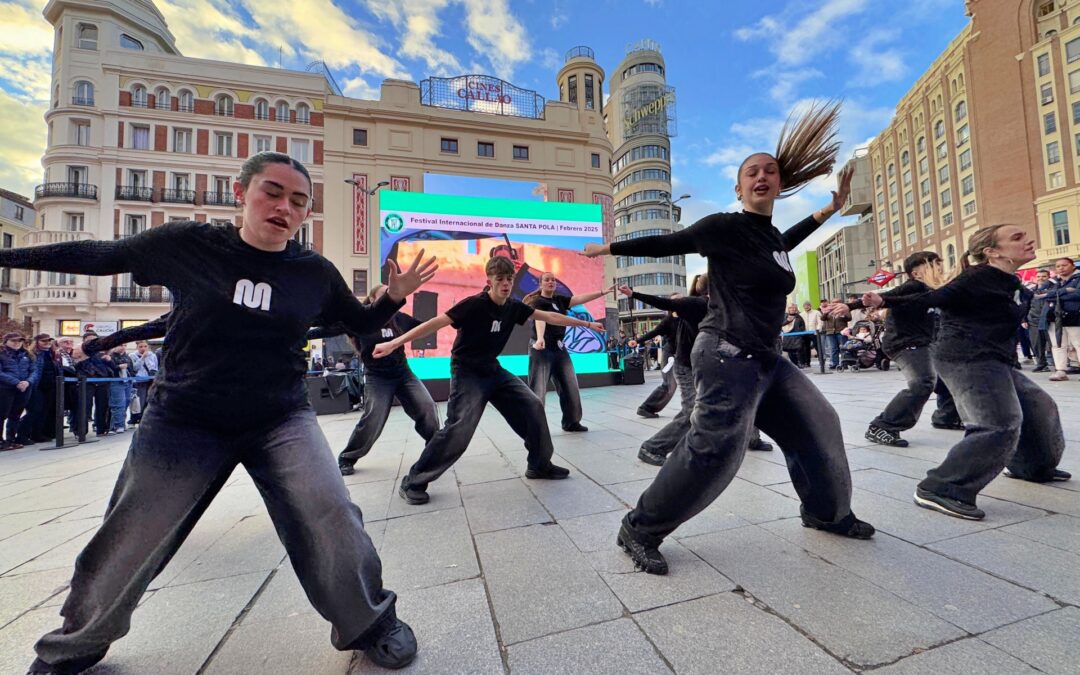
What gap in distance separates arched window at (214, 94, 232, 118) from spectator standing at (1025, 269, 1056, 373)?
1492 inches

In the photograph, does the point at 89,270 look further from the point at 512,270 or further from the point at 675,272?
the point at 675,272

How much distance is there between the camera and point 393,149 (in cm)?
2702

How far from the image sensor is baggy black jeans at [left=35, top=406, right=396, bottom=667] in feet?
5.07

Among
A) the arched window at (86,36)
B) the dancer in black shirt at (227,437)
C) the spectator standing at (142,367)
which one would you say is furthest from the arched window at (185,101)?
the dancer in black shirt at (227,437)

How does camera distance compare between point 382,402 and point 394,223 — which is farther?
point 394,223

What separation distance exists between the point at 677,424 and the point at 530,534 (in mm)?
2251

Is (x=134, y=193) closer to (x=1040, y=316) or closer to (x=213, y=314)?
(x=213, y=314)

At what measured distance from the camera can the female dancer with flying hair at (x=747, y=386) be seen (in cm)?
221

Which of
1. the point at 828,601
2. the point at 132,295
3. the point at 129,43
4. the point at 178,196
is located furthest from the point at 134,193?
the point at 828,601

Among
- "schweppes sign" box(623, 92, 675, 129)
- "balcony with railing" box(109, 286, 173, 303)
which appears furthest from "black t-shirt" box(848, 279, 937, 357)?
"schweppes sign" box(623, 92, 675, 129)

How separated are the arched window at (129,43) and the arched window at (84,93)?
13.0ft

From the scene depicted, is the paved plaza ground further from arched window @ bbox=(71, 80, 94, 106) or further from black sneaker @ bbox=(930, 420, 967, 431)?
arched window @ bbox=(71, 80, 94, 106)

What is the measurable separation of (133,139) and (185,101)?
3812 millimetres

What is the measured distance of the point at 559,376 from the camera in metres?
6.59
